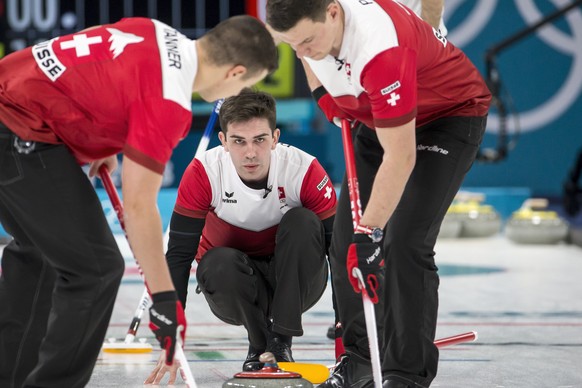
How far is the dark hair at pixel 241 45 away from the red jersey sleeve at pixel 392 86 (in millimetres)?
320

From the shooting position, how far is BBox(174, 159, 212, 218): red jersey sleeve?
3.68 meters

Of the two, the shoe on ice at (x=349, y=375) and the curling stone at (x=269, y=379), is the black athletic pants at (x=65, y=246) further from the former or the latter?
the shoe on ice at (x=349, y=375)

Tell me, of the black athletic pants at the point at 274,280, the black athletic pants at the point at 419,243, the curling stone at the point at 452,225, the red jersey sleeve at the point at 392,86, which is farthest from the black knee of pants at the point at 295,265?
the curling stone at the point at 452,225

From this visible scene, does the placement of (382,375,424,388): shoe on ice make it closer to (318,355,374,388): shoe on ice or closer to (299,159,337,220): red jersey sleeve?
(318,355,374,388): shoe on ice

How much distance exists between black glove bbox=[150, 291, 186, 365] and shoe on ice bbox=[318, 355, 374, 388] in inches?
35.2

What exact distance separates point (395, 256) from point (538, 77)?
27.9 feet

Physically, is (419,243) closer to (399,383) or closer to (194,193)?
(399,383)

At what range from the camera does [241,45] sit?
2.69 metres

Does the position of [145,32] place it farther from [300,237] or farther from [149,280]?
[300,237]

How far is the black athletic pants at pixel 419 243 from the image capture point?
3145 mm

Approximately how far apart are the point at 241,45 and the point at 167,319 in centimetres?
72

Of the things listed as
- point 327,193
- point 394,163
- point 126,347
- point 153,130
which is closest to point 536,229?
point 327,193

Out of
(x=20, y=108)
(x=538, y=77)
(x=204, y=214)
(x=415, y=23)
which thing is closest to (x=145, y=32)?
(x=20, y=108)

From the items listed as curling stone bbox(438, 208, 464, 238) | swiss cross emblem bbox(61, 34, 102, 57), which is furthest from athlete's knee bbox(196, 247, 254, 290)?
curling stone bbox(438, 208, 464, 238)
